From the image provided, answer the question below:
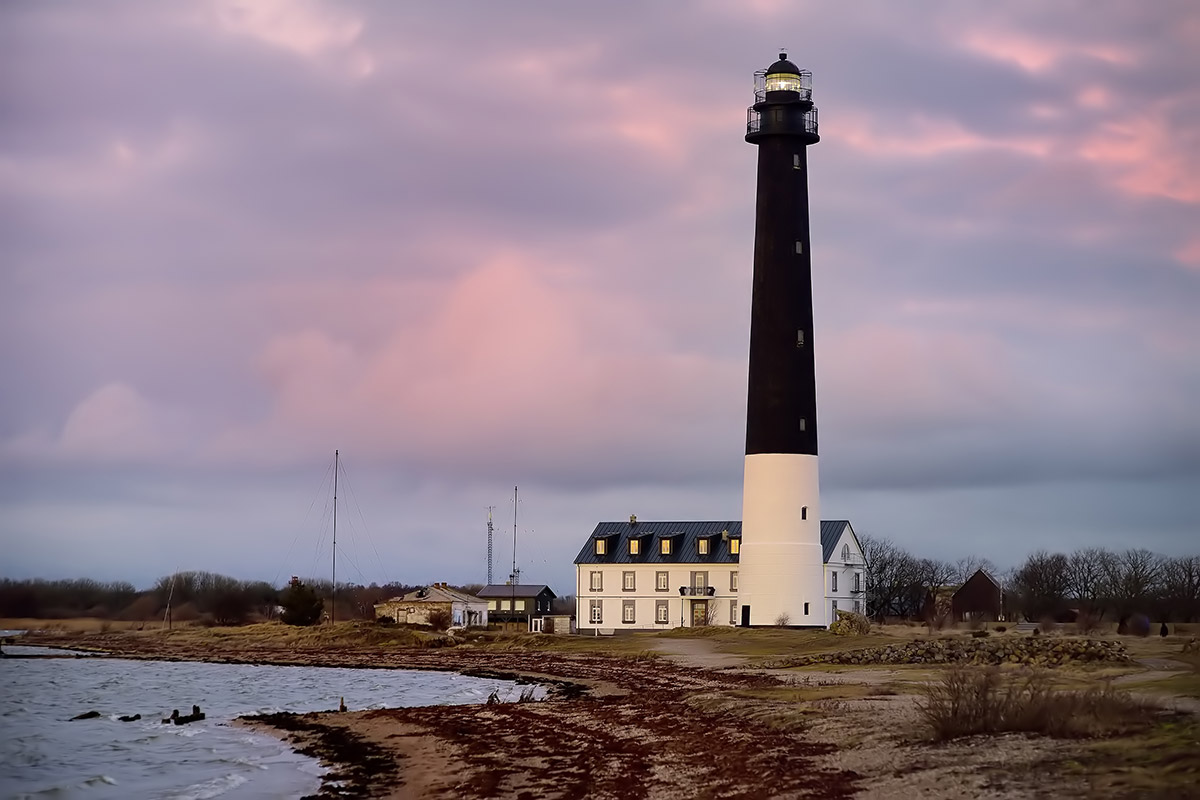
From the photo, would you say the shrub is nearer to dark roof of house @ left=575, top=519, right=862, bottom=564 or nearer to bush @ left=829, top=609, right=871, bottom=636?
bush @ left=829, top=609, right=871, bottom=636

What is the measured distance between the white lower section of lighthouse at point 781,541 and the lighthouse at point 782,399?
4 centimetres

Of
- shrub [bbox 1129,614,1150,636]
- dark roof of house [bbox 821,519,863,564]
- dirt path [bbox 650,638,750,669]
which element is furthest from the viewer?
dark roof of house [bbox 821,519,863,564]

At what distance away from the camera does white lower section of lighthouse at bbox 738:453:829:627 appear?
6172 cm

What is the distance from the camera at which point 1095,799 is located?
15.7 meters

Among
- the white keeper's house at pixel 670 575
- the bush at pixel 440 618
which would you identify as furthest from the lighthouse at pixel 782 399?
the bush at pixel 440 618

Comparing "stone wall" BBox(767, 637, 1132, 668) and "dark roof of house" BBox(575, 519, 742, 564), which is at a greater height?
"dark roof of house" BBox(575, 519, 742, 564)

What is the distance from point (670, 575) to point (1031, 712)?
6157cm

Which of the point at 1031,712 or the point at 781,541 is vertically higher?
the point at 781,541

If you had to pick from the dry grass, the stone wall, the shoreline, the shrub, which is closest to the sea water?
the shoreline

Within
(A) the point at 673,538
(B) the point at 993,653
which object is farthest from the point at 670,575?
(B) the point at 993,653

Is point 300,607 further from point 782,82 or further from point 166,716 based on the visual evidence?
point 166,716

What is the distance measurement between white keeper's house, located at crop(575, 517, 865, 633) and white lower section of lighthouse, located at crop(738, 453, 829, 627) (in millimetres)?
15797

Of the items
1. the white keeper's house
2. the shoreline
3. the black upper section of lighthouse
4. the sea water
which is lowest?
the sea water

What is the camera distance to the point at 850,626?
6481 cm
